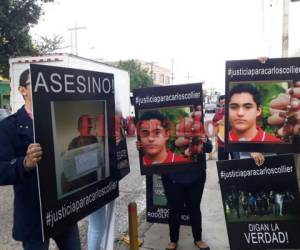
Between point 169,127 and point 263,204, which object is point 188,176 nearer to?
point 169,127

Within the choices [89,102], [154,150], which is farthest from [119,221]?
[89,102]

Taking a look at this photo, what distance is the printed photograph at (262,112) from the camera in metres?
3.26

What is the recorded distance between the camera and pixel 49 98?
7.41 ft

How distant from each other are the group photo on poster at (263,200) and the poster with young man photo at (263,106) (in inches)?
6.6

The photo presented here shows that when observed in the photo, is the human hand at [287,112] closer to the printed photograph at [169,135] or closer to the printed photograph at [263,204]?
the printed photograph at [263,204]

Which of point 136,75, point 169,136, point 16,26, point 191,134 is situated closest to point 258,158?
point 191,134

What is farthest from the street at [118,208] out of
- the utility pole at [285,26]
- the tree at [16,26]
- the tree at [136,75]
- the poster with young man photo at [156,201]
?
the tree at [136,75]

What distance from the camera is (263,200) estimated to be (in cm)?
344

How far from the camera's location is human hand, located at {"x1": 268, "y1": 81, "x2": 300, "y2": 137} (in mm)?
3236

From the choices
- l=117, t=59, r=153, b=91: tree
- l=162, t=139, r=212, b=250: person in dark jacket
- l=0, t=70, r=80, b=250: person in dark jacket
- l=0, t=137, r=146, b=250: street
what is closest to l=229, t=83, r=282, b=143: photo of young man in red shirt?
l=162, t=139, r=212, b=250: person in dark jacket

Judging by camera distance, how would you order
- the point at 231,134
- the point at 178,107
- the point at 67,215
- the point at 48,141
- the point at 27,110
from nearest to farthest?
the point at 48,141, the point at 67,215, the point at 27,110, the point at 231,134, the point at 178,107

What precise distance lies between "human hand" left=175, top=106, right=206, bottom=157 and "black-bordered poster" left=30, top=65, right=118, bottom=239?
897 millimetres

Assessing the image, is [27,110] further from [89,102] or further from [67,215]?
[67,215]

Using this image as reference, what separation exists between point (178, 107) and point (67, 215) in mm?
1618
